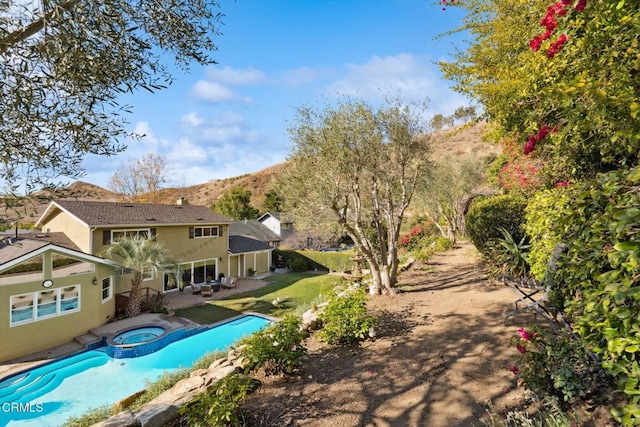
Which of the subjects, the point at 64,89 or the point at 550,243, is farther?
the point at 550,243

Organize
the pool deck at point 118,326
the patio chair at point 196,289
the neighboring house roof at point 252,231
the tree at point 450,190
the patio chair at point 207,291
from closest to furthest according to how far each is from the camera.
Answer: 1. the pool deck at point 118,326
2. the patio chair at point 207,291
3. the patio chair at point 196,289
4. the tree at point 450,190
5. the neighboring house roof at point 252,231

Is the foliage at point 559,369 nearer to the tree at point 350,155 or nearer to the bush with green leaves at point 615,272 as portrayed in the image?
the bush with green leaves at point 615,272

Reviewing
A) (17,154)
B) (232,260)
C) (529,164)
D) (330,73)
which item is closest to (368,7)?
(330,73)

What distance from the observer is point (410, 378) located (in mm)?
5352

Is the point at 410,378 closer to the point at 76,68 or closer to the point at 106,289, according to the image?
the point at 76,68

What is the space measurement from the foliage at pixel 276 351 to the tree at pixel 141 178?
132 feet

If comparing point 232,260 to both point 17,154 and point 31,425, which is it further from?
point 17,154

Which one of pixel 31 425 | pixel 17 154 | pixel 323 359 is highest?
pixel 17 154

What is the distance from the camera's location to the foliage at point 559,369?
3547mm

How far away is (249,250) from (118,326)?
1294 centimetres

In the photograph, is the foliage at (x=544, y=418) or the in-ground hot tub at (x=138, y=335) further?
the in-ground hot tub at (x=138, y=335)

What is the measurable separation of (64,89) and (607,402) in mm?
8115

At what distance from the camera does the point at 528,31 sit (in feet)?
19.3

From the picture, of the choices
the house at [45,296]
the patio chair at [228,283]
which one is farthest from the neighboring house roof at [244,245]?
the house at [45,296]
